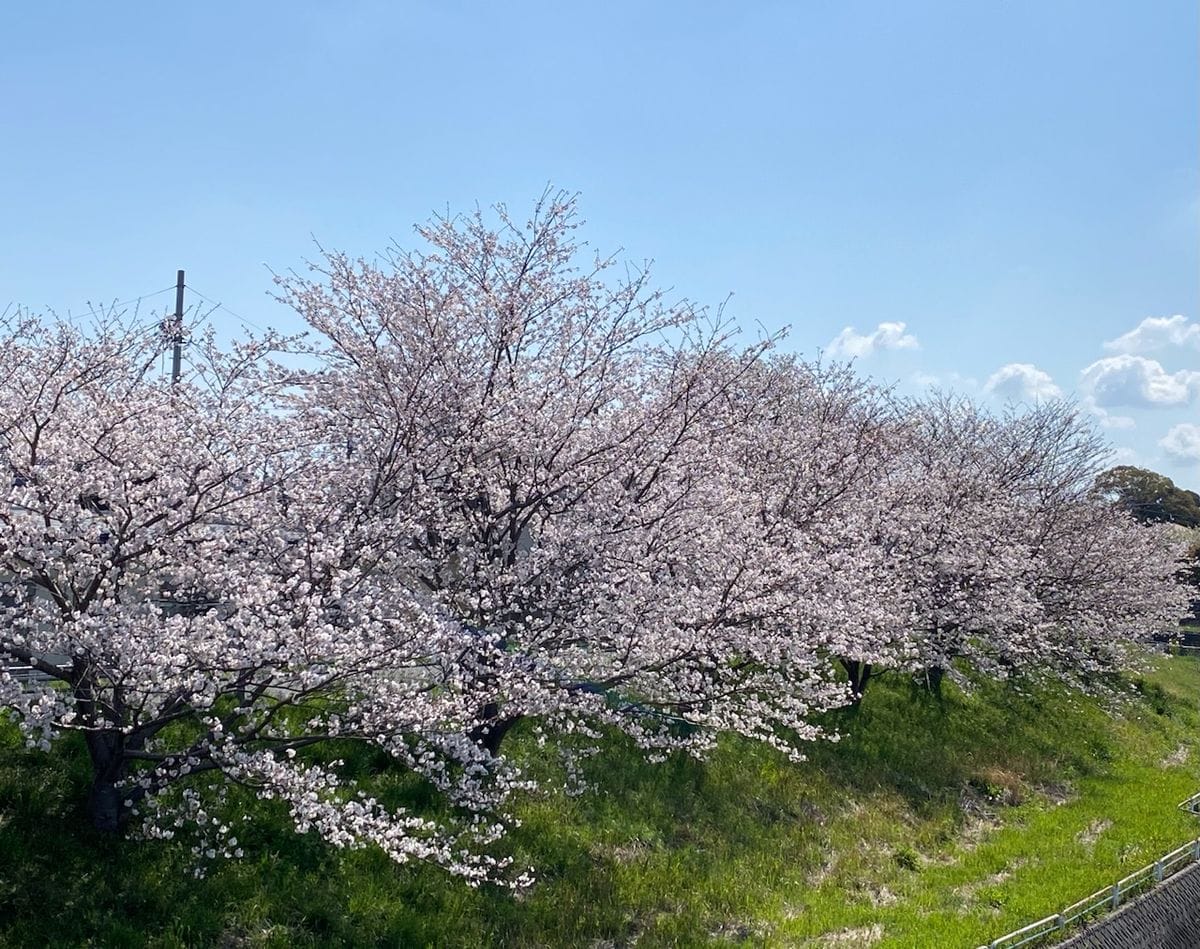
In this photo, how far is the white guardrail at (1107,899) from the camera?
9977 millimetres

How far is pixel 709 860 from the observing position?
11.7 metres

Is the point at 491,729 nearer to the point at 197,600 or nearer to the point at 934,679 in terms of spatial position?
the point at 197,600

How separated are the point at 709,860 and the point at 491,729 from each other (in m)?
3.64

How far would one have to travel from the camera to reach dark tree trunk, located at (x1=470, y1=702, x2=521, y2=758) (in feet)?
35.6

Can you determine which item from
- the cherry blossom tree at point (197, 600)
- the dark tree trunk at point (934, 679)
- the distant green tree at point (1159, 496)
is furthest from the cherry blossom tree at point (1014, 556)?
the distant green tree at point (1159, 496)

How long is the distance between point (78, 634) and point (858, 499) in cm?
1561

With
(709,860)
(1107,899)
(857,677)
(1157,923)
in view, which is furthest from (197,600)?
(857,677)

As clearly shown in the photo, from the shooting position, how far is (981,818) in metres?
15.6

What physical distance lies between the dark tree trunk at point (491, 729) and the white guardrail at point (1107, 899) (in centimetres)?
621

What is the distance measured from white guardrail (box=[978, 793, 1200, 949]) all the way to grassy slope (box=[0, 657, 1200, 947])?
0.51 meters

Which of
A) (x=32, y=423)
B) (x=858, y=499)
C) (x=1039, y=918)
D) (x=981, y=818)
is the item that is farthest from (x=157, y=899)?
(x=858, y=499)

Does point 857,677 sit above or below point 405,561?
below

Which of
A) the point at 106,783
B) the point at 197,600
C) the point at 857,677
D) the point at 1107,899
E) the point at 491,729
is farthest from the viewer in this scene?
the point at 857,677

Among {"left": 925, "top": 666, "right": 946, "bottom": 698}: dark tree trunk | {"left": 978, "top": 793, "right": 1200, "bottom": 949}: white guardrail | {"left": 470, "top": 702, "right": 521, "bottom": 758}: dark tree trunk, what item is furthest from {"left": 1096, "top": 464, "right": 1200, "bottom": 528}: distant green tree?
{"left": 470, "top": 702, "right": 521, "bottom": 758}: dark tree trunk
